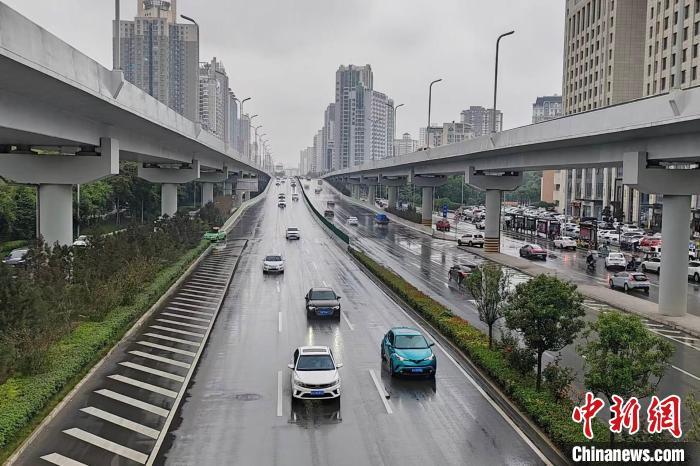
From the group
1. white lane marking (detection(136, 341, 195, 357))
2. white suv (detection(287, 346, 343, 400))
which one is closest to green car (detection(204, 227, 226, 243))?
white lane marking (detection(136, 341, 195, 357))

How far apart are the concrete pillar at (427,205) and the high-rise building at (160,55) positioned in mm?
65864

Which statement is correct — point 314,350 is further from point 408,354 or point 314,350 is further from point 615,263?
point 615,263

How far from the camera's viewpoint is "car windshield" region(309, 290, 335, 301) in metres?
32.5

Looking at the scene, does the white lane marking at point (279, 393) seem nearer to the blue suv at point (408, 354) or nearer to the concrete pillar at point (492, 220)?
the blue suv at point (408, 354)

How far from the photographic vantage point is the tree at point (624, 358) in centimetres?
A: 1400

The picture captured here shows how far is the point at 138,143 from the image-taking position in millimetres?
39688

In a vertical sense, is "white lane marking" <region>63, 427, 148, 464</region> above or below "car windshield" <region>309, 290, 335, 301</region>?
below

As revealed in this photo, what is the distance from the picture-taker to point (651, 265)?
5338 cm

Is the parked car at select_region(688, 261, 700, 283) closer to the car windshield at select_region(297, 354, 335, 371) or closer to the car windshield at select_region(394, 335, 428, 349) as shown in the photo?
the car windshield at select_region(394, 335, 428, 349)

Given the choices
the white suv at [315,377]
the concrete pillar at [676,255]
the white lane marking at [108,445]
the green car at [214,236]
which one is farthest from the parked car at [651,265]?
the white lane marking at [108,445]

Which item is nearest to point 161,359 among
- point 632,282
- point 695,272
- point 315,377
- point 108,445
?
point 315,377

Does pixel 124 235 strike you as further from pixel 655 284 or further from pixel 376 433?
pixel 655 284

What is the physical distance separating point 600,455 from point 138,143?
3259 cm

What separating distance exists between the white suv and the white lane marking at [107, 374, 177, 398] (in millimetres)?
3760
